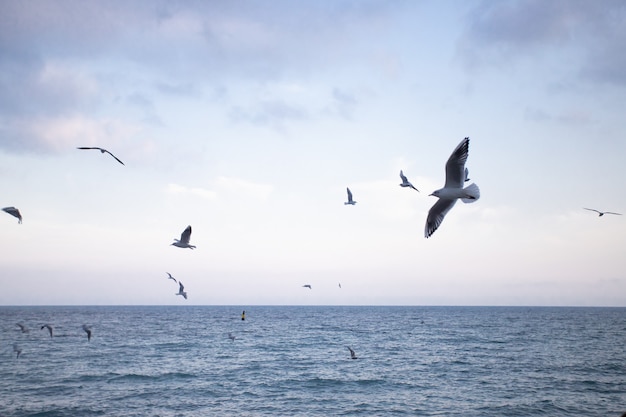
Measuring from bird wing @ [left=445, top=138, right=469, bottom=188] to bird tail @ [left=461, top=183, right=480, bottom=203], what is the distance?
0.67ft

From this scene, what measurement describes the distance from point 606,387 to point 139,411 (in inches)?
1001

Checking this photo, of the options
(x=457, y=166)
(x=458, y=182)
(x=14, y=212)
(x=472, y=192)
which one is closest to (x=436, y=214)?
(x=458, y=182)

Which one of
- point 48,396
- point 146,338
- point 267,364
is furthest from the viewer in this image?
point 146,338

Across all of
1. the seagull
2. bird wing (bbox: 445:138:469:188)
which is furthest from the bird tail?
bird wing (bbox: 445:138:469:188)

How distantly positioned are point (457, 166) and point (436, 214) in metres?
1.75

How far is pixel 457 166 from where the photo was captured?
10.5 meters

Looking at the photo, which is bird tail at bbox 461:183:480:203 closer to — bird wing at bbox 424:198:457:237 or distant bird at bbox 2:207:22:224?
bird wing at bbox 424:198:457:237

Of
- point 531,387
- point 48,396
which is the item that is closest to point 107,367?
point 48,396

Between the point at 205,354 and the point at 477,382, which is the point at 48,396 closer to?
the point at 205,354

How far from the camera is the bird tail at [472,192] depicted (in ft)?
34.6

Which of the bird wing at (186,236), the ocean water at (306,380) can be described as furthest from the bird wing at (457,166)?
the ocean water at (306,380)

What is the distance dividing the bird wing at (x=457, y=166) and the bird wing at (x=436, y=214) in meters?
0.95

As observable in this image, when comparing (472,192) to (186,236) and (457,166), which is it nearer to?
(457,166)

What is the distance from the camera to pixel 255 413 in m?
21.8
